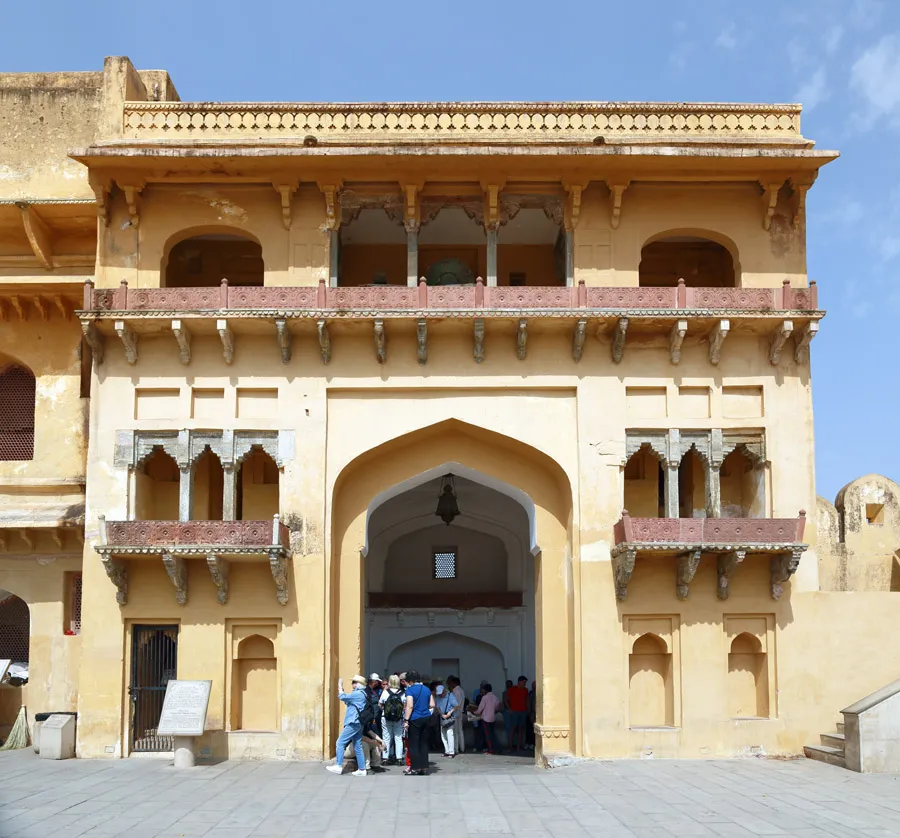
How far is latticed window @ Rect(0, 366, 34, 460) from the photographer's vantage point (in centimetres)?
1981

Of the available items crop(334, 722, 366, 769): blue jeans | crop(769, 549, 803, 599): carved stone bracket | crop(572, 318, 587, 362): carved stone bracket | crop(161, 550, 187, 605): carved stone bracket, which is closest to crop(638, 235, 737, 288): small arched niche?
crop(572, 318, 587, 362): carved stone bracket

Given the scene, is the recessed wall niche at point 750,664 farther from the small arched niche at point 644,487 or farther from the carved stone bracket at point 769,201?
the carved stone bracket at point 769,201

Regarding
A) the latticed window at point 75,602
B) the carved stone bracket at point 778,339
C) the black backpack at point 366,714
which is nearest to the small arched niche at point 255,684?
the black backpack at point 366,714

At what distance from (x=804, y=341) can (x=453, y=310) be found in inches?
214

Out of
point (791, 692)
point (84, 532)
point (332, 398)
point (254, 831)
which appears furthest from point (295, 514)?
point (791, 692)

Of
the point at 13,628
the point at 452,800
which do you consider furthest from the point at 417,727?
the point at 13,628

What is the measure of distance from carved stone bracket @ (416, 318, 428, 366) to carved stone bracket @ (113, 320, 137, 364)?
437cm

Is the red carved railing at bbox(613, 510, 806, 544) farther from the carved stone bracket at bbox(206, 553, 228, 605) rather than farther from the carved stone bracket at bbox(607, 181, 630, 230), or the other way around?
the carved stone bracket at bbox(206, 553, 228, 605)

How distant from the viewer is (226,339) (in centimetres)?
1712

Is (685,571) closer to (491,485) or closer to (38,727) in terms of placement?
(491,485)

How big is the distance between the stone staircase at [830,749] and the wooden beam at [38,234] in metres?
14.7

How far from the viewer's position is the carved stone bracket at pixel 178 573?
16391mm

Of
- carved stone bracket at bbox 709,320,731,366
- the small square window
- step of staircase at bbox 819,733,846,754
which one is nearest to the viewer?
step of staircase at bbox 819,733,846,754

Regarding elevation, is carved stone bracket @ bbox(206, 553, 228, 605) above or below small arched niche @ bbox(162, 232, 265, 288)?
below
